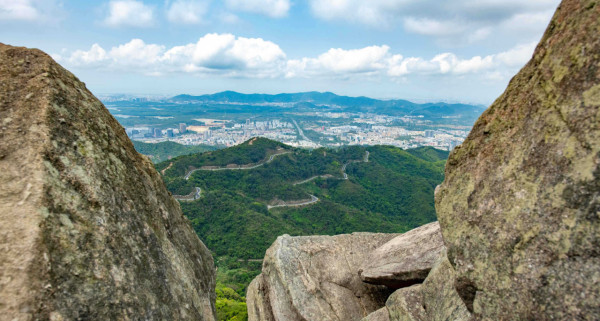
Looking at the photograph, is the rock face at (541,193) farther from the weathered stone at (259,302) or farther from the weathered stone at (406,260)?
the weathered stone at (259,302)

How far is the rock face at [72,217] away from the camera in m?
3.65

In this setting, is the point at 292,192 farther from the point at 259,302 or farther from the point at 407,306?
the point at 407,306

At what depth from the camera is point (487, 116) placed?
5793 millimetres

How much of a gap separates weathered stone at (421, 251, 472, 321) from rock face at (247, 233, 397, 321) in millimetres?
3804

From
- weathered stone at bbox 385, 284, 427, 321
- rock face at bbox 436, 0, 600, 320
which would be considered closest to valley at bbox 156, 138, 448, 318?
weathered stone at bbox 385, 284, 427, 321

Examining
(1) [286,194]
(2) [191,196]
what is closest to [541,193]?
(2) [191,196]

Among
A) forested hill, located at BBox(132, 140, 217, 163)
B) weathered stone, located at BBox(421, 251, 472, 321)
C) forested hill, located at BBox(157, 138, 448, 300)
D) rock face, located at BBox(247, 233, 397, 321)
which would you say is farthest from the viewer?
forested hill, located at BBox(132, 140, 217, 163)

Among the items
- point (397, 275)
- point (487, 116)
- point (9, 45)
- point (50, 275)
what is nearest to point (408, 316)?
point (397, 275)

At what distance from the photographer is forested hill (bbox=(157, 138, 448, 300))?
48.9 m

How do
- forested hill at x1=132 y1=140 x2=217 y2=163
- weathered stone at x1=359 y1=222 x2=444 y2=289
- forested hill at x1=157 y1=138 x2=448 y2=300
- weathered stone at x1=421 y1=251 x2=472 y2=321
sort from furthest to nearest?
forested hill at x1=132 y1=140 x2=217 y2=163
forested hill at x1=157 y1=138 x2=448 y2=300
weathered stone at x1=359 y1=222 x2=444 y2=289
weathered stone at x1=421 y1=251 x2=472 y2=321

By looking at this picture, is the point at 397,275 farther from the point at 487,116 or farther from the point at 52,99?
the point at 52,99

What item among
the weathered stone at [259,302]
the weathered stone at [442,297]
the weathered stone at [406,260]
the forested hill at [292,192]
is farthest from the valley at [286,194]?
the weathered stone at [442,297]

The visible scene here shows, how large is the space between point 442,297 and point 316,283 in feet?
17.3

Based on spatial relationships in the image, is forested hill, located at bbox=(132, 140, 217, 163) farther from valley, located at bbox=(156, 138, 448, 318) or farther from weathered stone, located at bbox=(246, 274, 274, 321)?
weathered stone, located at bbox=(246, 274, 274, 321)
